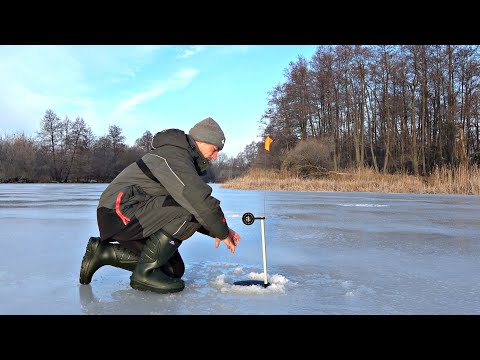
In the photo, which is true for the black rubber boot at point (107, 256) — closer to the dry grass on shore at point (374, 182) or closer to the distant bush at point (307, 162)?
the dry grass on shore at point (374, 182)

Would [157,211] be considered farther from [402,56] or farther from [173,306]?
[402,56]

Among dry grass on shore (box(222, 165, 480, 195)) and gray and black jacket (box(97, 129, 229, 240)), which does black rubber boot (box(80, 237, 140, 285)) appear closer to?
gray and black jacket (box(97, 129, 229, 240))

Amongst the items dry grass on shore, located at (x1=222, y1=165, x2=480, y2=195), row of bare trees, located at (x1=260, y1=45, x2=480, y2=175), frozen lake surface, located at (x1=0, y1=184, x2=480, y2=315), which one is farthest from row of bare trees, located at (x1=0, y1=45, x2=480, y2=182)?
frozen lake surface, located at (x1=0, y1=184, x2=480, y2=315)

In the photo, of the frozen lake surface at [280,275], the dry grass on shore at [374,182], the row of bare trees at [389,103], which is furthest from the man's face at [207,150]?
the row of bare trees at [389,103]

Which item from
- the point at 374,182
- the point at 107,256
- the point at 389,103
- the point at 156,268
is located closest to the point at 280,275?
the point at 156,268

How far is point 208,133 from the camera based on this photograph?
2.06m

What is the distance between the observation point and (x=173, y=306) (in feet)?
5.41

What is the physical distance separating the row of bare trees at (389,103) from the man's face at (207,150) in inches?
842

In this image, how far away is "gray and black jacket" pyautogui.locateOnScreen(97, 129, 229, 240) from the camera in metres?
1.86

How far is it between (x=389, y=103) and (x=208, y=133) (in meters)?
27.3

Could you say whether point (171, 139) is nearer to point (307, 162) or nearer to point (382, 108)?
point (307, 162)

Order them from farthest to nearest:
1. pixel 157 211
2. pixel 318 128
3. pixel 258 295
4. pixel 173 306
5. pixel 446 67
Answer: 1. pixel 318 128
2. pixel 446 67
3. pixel 157 211
4. pixel 258 295
5. pixel 173 306
